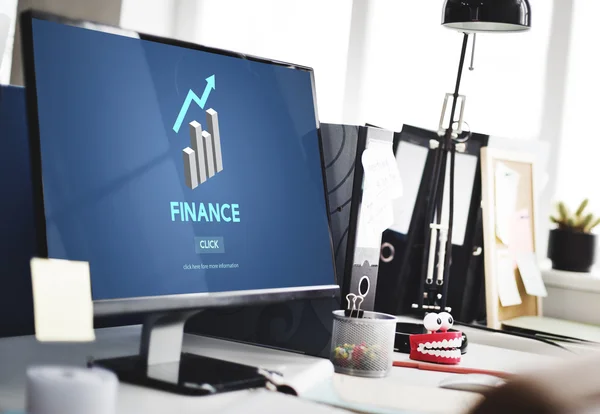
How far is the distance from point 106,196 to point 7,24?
0.44 meters

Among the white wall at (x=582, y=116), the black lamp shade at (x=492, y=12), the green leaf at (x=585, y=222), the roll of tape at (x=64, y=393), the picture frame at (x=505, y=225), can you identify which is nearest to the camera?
the roll of tape at (x=64, y=393)

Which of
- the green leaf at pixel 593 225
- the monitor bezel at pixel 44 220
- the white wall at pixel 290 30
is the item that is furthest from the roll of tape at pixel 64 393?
the white wall at pixel 290 30

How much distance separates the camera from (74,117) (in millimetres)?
932

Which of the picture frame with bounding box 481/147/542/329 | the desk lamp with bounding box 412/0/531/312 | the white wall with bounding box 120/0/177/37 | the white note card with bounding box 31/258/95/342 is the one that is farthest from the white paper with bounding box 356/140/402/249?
the white wall with bounding box 120/0/177/37

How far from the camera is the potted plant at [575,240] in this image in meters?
2.53

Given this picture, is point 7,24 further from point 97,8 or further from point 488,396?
point 97,8

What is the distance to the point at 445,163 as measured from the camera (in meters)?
1.98

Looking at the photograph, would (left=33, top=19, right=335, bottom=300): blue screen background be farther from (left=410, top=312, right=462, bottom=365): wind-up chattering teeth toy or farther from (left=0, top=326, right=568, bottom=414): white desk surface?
(left=410, top=312, right=462, bottom=365): wind-up chattering teeth toy

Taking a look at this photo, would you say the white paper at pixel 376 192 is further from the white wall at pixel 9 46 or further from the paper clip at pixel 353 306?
the white wall at pixel 9 46

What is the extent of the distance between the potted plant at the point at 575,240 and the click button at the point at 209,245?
1703mm

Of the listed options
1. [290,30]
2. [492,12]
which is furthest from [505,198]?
[290,30]

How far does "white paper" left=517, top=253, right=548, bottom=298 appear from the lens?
225 cm

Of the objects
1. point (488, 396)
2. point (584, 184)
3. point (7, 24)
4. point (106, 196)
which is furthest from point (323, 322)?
point (584, 184)

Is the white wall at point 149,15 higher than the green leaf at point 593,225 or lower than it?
higher
